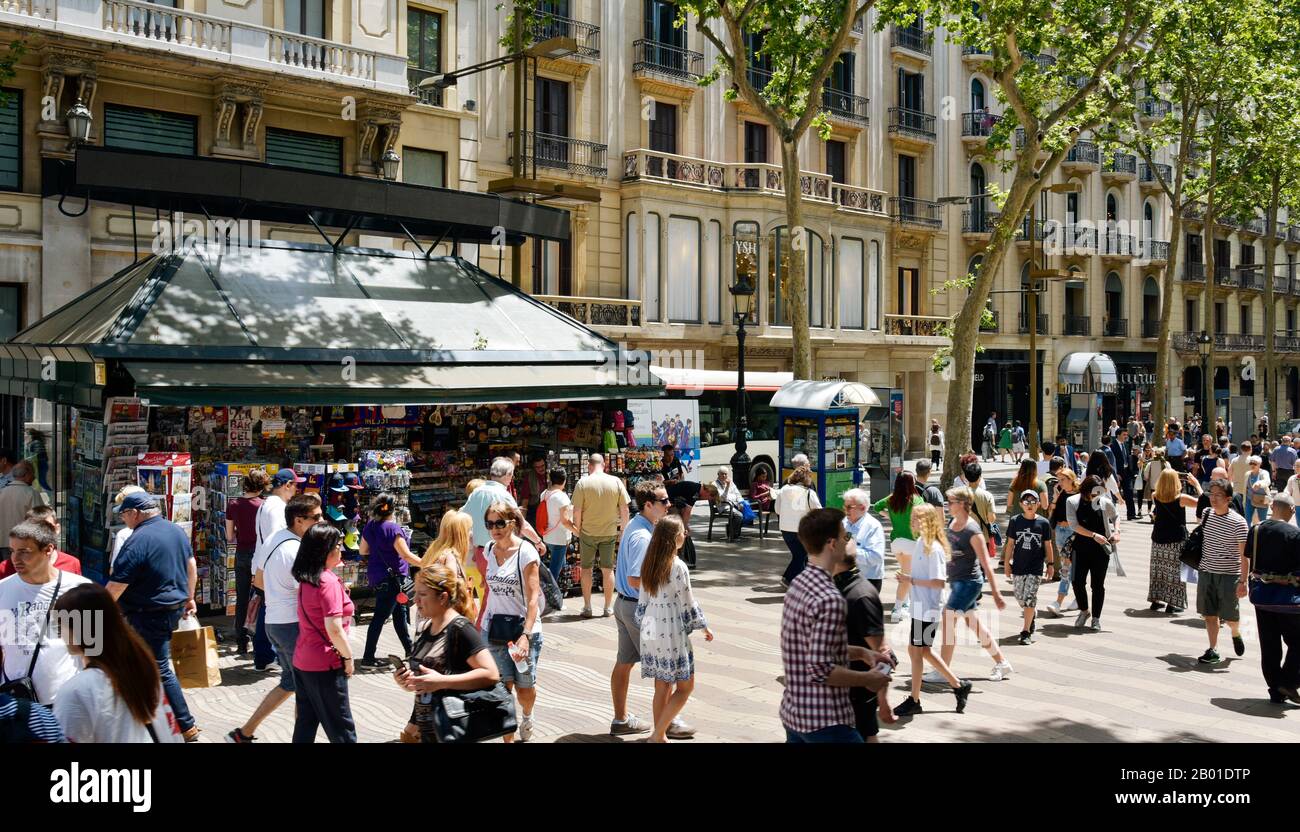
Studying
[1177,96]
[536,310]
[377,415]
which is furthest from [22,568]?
[1177,96]

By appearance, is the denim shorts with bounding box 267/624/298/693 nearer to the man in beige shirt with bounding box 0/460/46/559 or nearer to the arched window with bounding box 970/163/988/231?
the man in beige shirt with bounding box 0/460/46/559

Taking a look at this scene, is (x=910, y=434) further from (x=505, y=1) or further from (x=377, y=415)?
(x=377, y=415)

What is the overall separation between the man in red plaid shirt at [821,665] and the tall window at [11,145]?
17596 mm

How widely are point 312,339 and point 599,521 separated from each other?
4.41 metres

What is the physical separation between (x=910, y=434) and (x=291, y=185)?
2856 centimetres

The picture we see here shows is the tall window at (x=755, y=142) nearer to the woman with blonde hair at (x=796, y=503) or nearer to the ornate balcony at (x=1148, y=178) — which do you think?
the ornate balcony at (x=1148, y=178)

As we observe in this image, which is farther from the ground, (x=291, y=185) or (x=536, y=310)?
(x=291, y=185)

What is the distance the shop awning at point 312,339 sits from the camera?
39.6 ft

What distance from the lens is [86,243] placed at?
18500 mm

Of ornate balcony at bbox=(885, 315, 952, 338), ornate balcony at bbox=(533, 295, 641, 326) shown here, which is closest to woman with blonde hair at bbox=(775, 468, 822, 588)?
ornate balcony at bbox=(533, 295, 641, 326)

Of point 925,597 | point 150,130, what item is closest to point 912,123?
point 150,130

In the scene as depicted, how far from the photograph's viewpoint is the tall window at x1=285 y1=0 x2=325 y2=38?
2083 centimetres

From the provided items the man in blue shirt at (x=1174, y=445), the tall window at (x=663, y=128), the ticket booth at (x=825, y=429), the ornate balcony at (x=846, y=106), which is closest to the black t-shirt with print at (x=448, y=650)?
the ticket booth at (x=825, y=429)

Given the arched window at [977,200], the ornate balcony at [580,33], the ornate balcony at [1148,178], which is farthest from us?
the ornate balcony at [1148,178]
